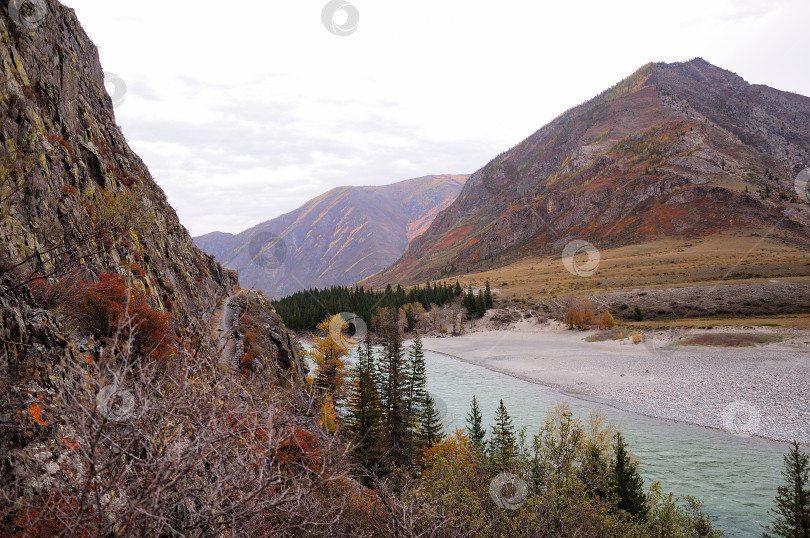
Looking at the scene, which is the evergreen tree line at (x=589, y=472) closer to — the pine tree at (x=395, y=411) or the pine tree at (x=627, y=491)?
the pine tree at (x=627, y=491)

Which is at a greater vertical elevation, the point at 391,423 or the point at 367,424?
the point at 367,424

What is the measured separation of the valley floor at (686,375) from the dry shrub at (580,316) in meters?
5.52

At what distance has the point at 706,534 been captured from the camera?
59.1 feet

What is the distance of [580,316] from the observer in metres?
88.8

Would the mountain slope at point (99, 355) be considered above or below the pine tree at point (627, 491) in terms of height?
above
